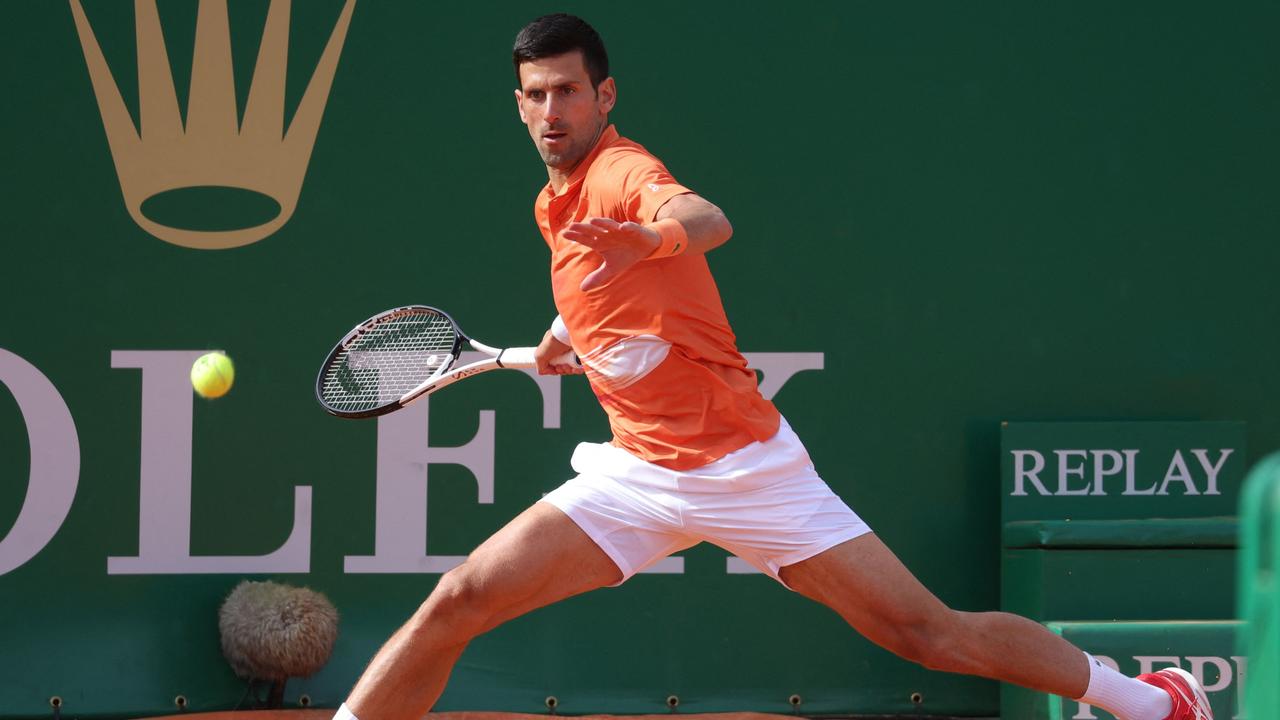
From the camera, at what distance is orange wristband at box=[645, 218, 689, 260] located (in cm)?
253

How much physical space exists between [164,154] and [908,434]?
7.69ft

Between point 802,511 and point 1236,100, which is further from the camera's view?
point 1236,100

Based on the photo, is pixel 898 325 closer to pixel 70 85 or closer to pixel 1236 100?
pixel 1236 100

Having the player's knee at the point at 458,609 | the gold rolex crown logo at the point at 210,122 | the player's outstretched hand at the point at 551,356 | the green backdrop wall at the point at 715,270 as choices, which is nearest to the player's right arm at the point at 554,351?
the player's outstretched hand at the point at 551,356

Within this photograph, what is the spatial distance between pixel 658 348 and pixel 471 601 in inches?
24.8

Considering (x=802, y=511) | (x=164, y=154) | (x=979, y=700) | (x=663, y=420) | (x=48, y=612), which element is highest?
(x=164, y=154)

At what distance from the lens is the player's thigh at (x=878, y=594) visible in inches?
115

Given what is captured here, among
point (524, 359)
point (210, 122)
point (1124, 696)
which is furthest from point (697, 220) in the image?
point (210, 122)

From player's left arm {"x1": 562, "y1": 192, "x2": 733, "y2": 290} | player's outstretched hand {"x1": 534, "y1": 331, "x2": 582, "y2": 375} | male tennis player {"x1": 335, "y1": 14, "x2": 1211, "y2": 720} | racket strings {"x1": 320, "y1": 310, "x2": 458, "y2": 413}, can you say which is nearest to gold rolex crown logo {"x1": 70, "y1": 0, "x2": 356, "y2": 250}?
racket strings {"x1": 320, "y1": 310, "x2": 458, "y2": 413}

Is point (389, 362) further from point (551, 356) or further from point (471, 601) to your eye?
point (471, 601)

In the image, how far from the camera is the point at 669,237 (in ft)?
8.34

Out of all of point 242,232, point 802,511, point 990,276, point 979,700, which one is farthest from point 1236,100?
point 242,232

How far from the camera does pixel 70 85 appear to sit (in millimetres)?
4297

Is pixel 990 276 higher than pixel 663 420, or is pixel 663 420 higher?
pixel 990 276
